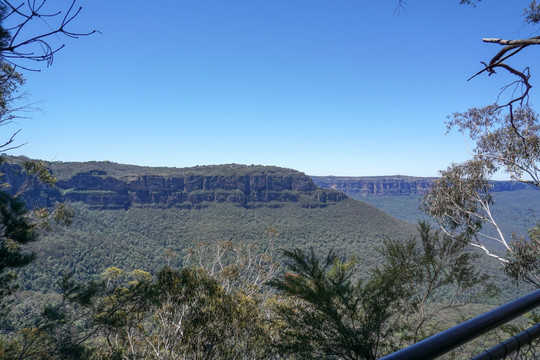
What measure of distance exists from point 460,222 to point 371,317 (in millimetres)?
5669

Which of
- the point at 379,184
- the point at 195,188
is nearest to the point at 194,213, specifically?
the point at 195,188

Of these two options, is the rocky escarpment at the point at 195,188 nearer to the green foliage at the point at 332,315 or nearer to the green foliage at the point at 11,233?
the green foliage at the point at 11,233

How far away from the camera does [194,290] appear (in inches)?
230

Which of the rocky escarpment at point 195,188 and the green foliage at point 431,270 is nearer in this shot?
the green foliage at point 431,270

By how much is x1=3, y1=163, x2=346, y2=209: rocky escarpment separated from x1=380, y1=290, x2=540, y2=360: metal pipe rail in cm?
5088

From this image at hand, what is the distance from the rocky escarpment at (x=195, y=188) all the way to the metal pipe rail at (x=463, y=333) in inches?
2003

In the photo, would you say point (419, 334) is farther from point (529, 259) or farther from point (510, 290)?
point (510, 290)

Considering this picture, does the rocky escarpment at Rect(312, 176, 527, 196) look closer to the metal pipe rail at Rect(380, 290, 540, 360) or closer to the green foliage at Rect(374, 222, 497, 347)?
the green foliage at Rect(374, 222, 497, 347)

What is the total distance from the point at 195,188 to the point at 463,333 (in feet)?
186

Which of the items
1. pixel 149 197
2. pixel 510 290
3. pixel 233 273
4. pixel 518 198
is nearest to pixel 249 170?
pixel 149 197

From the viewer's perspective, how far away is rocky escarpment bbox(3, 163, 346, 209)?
50281mm

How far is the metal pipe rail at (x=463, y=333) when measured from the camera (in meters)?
0.75

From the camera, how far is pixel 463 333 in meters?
0.87

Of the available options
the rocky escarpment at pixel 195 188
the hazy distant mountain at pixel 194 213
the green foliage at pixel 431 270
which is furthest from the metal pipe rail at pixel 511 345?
the rocky escarpment at pixel 195 188
